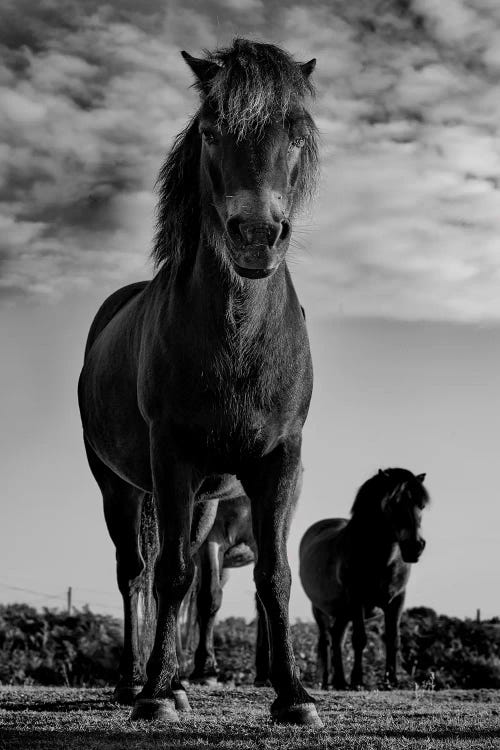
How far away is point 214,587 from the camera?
34.1 feet

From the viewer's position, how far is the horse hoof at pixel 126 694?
237 inches

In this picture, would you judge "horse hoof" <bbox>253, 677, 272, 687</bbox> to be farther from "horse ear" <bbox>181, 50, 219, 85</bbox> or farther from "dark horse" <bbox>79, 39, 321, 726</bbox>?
"horse ear" <bbox>181, 50, 219, 85</bbox>

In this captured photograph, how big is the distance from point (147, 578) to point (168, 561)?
2.32m

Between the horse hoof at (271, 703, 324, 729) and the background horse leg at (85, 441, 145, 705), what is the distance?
192 centimetres

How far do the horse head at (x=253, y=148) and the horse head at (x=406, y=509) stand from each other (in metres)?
6.42

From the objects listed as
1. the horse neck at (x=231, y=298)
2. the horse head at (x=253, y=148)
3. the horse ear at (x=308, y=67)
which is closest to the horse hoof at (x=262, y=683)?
the horse neck at (x=231, y=298)

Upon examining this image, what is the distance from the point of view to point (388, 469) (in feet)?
37.4

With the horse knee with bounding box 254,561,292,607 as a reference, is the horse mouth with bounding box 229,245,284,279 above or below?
above

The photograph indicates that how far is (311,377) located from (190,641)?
8.35 m

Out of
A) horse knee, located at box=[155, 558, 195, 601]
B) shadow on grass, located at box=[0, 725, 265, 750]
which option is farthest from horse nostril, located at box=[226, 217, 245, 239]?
shadow on grass, located at box=[0, 725, 265, 750]

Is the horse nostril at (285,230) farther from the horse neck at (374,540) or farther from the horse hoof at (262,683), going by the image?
the horse neck at (374,540)

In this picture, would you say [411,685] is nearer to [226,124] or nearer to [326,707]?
[326,707]

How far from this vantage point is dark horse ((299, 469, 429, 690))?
1081cm

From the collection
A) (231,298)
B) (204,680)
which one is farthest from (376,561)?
(231,298)
